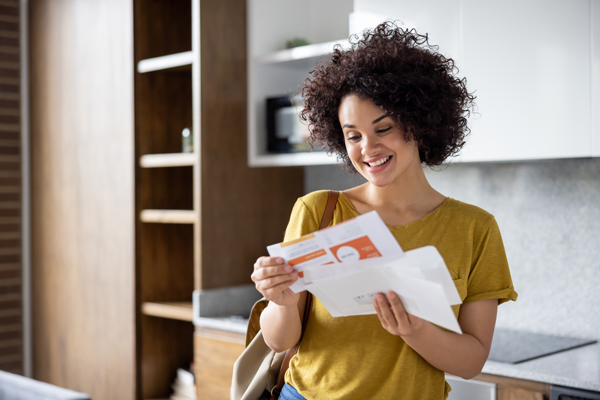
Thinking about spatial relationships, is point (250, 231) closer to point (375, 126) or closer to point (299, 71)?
point (299, 71)

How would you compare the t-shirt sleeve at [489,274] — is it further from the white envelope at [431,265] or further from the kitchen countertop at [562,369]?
the kitchen countertop at [562,369]

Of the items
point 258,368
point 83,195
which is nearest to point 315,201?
point 258,368

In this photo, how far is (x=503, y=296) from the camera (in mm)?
1205

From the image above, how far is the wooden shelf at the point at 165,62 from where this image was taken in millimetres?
2592

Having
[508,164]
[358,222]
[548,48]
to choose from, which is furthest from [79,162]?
[358,222]

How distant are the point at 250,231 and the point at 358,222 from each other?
5.83 feet

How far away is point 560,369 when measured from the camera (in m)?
1.67

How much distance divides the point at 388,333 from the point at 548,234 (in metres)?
1.20

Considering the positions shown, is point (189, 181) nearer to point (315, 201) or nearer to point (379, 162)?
point (315, 201)

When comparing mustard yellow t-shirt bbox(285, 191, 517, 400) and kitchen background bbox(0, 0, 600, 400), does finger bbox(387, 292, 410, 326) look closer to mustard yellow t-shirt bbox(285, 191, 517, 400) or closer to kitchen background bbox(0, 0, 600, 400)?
mustard yellow t-shirt bbox(285, 191, 517, 400)

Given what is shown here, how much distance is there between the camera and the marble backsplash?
207 centimetres

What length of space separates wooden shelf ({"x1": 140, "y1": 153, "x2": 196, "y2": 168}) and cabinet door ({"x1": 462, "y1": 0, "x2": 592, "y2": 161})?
1.14 metres

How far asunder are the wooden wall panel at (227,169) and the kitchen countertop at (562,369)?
1.25 metres

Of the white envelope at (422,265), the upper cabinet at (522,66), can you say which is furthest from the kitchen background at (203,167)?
the white envelope at (422,265)
